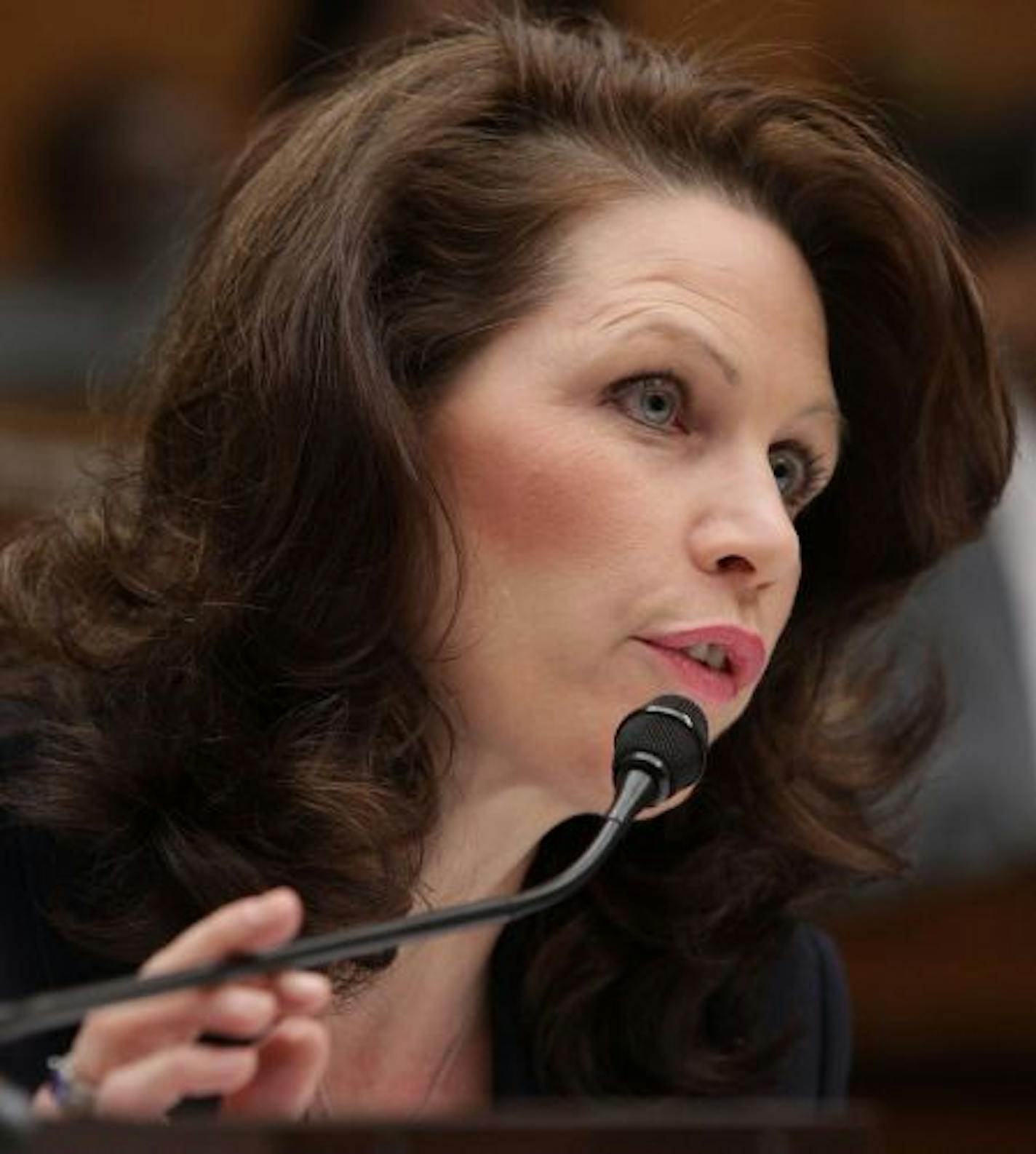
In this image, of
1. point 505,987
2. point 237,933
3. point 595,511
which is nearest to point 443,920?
point 237,933

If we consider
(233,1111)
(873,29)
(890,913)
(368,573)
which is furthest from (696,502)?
(873,29)

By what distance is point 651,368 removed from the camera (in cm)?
175

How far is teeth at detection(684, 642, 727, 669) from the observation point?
1.70 m

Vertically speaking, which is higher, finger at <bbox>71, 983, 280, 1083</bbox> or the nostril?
the nostril

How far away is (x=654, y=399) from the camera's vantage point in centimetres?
175

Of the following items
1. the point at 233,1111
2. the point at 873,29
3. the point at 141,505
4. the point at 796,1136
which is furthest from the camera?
the point at 873,29

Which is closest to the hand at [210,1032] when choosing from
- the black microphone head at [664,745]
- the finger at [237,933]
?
the finger at [237,933]

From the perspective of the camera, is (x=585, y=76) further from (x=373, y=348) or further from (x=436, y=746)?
(x=436, y=746)

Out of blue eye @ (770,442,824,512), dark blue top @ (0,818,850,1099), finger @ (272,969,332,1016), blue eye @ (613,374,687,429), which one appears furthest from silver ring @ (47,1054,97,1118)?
blue eye @ (770,442,824,512)

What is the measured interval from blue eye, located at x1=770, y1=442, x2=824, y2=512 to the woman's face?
4cm

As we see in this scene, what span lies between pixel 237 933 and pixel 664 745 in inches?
14.8

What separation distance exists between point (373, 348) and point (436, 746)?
27 centimetres

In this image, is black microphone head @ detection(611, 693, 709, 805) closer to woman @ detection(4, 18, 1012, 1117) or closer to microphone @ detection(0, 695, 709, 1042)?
microphone @ detection(0, 695, 709, 1042)

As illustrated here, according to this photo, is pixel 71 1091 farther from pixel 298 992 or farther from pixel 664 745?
pixel 664 745
